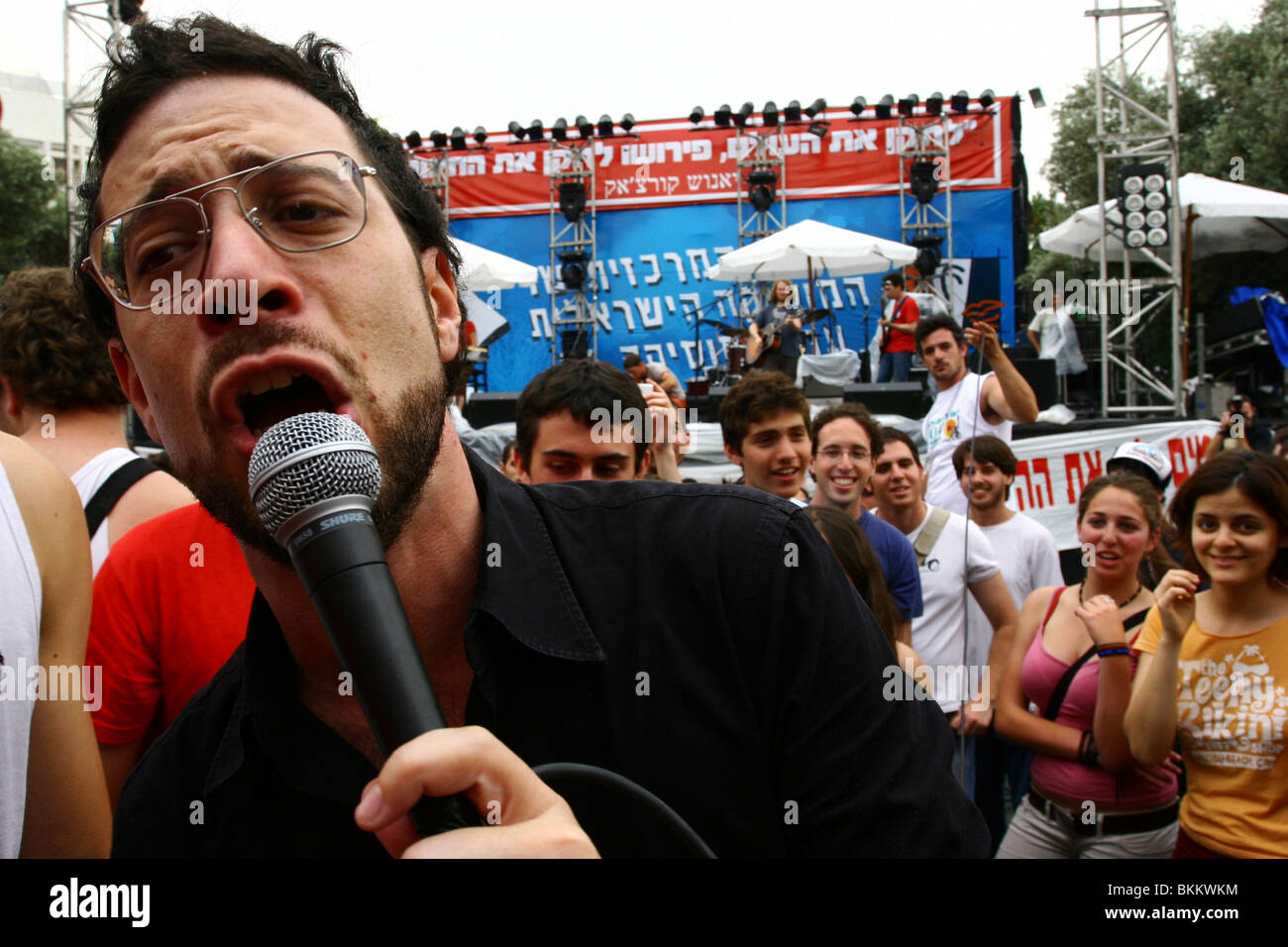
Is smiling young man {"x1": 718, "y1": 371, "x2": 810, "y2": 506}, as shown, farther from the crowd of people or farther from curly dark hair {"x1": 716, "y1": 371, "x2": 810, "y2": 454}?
the crowd of people

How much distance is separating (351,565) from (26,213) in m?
26.3

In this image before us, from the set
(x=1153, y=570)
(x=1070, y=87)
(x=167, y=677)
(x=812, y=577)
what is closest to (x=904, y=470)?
(x=1153, y=570)

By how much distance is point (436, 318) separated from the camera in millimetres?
1576

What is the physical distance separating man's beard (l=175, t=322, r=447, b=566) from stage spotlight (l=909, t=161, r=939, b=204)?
58.3 ft

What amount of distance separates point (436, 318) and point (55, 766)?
951 mm

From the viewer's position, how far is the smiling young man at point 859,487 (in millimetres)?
3891

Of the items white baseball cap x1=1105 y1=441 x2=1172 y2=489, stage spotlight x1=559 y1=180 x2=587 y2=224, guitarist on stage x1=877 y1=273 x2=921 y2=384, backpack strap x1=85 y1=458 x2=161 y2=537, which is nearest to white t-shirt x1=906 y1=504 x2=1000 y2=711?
white baseball cap x1=1105 y1=441 x2=1172 y2=489

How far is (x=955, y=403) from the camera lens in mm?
6039

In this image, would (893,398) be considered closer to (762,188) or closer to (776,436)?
(776,436)

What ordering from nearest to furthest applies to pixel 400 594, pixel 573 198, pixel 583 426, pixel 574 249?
1. pixel 400 594
2. pixel 583 426
3. pixel 573 198
4. pixel 574 249

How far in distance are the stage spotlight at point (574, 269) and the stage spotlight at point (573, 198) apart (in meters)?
0.71

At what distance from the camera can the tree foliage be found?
2189cm

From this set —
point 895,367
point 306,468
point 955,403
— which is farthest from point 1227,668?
point 895,367
